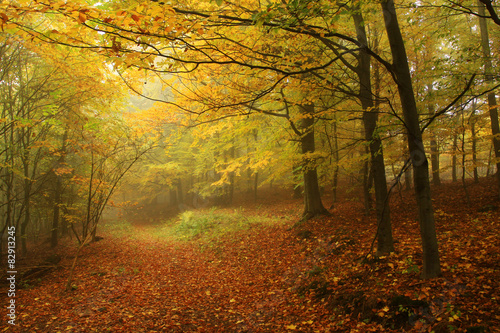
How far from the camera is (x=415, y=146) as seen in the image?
3.63 m

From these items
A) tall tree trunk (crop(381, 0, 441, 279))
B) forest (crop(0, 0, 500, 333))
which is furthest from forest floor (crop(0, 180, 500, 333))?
tall tree trunk (crop(381, 0, 441, 279))

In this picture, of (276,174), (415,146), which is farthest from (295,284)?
(276,174)

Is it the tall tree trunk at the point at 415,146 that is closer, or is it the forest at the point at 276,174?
the forest at the point at 276,174

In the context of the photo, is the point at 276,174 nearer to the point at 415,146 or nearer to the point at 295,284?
the point at 295,284

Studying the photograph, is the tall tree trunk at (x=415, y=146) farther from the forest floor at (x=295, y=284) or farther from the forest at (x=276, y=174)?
the forest floor at (x=295, y=284)

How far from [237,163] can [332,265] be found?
521 cm

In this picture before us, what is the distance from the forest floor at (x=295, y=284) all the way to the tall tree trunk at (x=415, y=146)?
62 centimetres

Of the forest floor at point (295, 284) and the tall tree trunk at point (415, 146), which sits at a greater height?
the tall tree trunk at point (415, 146)

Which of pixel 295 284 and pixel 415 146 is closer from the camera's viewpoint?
pixel 415 146

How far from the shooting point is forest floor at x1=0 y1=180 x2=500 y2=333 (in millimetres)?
3590

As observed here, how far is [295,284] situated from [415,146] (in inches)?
154

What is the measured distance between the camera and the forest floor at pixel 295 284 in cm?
359

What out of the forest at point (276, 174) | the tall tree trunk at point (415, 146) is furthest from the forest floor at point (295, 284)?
the tall tree trunk at point (415, 146)

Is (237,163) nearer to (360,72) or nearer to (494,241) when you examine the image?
(360,72)
